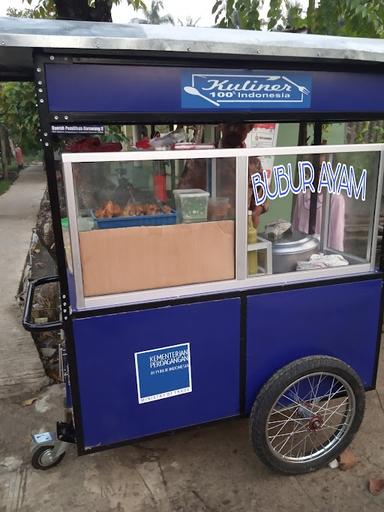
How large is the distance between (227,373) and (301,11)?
3.64 m

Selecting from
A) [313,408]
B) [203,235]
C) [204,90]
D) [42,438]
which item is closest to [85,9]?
[204,90]

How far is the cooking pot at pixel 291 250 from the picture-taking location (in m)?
2.45

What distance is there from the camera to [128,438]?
2217 millimetres

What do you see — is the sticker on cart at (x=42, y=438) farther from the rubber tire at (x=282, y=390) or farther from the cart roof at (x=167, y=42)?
the cart roof at (x=167, y=42)

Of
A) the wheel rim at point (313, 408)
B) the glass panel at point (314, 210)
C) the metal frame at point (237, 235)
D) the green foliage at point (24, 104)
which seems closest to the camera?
the metal frame at point (237, 235)

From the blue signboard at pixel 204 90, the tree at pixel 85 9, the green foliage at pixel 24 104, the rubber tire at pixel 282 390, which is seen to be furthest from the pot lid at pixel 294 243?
the green foliage at pixel 24 104

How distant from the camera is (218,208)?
2232 millimetres

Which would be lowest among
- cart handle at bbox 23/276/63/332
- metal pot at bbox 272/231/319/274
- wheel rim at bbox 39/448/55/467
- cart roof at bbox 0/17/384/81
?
wheel rim at bbox 39/448/55/467

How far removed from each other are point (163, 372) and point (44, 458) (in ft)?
3.04

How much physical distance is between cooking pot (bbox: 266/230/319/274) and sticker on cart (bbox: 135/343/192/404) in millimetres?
680

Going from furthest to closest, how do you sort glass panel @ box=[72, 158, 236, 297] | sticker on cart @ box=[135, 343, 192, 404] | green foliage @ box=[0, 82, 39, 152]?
green foliage @ box=[0, 82, 39, 152]
sticker on cart @ box=[135, 343, 192, 404]
glass panel @ box=[72, 158, 236, 297]

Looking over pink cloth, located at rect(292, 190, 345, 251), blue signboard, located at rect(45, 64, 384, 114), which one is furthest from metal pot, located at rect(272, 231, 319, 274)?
blue signboard, located at rect(45, 64, 384, 114)

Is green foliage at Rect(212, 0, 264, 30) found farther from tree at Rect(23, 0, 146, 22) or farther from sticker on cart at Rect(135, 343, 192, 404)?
sticker on cart at Rect(135, 343, 192, 404)

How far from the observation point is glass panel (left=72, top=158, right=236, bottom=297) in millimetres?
2021
